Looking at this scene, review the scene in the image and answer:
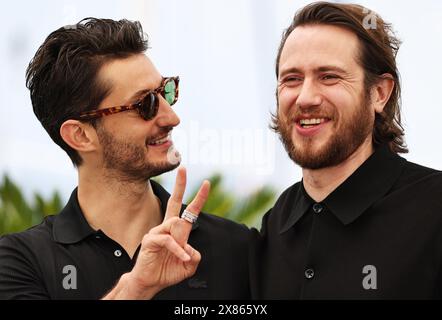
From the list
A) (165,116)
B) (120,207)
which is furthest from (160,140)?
(120,207)

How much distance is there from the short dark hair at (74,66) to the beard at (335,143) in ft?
5.02

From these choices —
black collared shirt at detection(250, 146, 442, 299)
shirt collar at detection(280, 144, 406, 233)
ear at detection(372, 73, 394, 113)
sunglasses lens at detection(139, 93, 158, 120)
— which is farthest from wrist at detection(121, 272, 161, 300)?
ear at detection(372, 73, 394, 113)

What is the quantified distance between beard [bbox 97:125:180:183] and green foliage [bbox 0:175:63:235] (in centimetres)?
611

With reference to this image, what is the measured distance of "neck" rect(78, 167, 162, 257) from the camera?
535 centimetres

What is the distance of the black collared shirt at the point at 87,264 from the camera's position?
16.5 ft

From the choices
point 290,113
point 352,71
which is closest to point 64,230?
point 290,113

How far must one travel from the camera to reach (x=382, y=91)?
522 cm

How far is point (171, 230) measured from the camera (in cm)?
436

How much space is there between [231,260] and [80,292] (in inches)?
39.5

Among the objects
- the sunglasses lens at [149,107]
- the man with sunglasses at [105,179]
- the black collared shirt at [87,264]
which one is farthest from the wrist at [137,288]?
the sunglasses lens at [149,107]

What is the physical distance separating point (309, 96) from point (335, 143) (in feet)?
1.09

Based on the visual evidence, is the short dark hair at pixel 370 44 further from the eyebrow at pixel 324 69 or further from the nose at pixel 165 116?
the nose at pixel 165 116

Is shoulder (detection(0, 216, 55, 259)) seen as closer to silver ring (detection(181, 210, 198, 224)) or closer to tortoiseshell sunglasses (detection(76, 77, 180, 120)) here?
tortoiseshell sunglasses (detection(76, 77, 180, 120))
